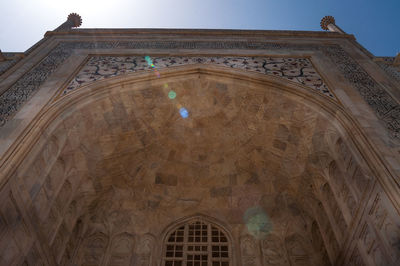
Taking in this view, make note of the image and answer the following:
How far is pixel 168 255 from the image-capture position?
17.7ft

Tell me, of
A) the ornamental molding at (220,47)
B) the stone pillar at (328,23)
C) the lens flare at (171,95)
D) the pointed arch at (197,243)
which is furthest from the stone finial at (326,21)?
the pointed arch at (197,243)

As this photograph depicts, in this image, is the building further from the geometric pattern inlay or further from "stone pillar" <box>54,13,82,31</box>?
"stone pillar" <box>54,13,82,31</box>

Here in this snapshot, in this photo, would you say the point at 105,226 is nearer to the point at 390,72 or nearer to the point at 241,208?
the point at 241,208

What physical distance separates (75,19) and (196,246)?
696cm

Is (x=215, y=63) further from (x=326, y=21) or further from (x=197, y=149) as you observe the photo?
(x=326, y=21)

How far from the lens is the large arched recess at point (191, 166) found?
4.43m

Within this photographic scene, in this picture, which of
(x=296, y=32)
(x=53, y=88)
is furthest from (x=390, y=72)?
(x=53, y=88)

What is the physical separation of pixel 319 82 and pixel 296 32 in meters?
2.39

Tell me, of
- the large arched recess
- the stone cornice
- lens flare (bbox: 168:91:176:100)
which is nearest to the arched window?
the large arched recess

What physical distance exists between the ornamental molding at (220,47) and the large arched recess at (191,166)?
0.55 m

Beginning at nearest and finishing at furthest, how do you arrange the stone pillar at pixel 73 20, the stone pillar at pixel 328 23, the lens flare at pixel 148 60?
the lens flare at pixel 148 60 → the stone pillar at pixel 328 23 → the stone pillar at pixel 73 20

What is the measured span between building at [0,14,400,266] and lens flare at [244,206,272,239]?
0.08 ft

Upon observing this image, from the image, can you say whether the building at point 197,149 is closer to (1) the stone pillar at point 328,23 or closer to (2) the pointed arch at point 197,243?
(2) the pointed arch at point 197,243

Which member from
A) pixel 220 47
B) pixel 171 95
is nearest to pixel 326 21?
pixel 220 47
